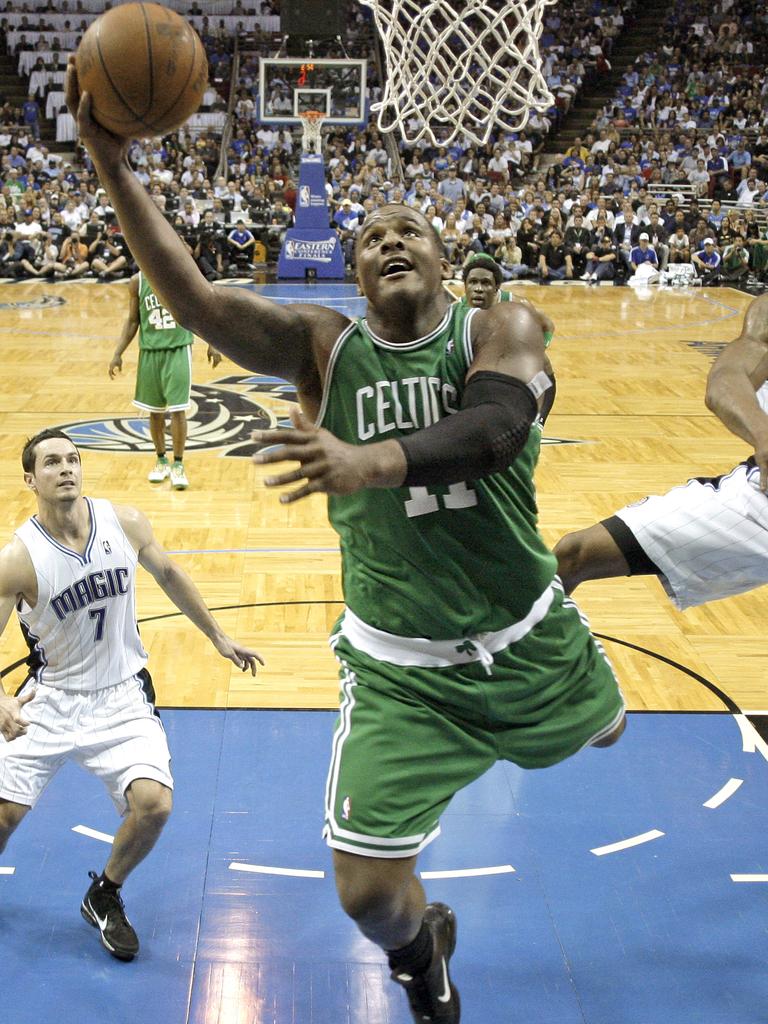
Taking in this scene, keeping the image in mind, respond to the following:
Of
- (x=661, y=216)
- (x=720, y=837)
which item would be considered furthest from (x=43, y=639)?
(x=661, y=216)

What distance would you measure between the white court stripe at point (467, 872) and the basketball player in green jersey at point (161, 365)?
16.7 ft

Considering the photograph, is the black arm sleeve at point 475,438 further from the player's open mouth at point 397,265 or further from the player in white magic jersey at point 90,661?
the player in white magic jersey at point 90,661

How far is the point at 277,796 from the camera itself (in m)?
4.72

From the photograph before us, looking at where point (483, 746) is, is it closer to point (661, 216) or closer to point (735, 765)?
point (735, 765)

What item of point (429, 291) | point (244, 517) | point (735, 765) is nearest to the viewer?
point (429, 291)

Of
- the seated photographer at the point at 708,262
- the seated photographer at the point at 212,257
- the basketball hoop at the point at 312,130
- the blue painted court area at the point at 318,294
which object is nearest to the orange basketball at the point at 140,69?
the blue painted court area at the point at 318,294

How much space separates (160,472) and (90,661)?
17.0 ft

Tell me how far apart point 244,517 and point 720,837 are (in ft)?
15.0

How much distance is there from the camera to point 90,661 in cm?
393

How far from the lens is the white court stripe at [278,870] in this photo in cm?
421

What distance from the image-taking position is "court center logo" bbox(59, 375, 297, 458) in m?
10.2

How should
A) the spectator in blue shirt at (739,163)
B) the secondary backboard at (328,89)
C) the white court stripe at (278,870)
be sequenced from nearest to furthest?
the white court stripe at (278,870) < the secondary backboard at (328,89) < the spectator in blue shirt at (739,163)

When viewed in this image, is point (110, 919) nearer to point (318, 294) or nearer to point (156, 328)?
point (156, 328)

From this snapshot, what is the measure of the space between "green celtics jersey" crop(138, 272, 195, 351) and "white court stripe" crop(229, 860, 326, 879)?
5033mm
